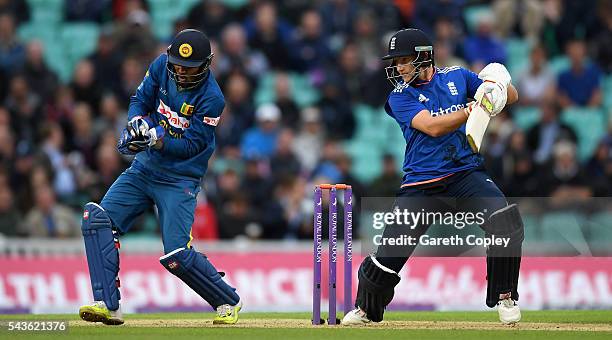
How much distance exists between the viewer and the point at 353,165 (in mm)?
16906

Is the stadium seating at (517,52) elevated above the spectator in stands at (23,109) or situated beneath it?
elevated above

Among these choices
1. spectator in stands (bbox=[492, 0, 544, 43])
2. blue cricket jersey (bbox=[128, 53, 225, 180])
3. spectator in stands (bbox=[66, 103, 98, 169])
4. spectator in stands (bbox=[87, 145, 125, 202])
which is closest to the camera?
blue cricket jersey (bbox=[128, 53, 225, 180])

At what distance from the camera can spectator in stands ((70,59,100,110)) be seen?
16.5 m

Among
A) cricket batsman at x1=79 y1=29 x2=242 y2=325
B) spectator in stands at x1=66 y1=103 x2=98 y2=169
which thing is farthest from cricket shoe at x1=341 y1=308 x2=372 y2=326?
spectator in stands at x1=66 y1=103 x2=98 y2=169

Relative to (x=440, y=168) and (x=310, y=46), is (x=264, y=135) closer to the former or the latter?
(x=310, y=46)

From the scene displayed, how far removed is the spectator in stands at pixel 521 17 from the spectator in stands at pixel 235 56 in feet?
11.9

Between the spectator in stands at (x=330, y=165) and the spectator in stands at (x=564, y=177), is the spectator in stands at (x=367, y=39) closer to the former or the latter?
the spectator in stands at (x=330, y=165)

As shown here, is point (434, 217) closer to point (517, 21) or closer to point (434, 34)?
point (434, 34)

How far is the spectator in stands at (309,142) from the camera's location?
1636cm

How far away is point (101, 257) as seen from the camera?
979cm

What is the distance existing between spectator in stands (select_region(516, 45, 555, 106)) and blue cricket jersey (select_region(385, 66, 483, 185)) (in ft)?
25.9

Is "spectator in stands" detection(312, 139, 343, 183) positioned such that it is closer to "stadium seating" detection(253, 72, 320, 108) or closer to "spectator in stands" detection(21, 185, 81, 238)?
"stadium seating" detection(253, 72, 320, 108)

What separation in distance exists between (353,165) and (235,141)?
5.32 feet

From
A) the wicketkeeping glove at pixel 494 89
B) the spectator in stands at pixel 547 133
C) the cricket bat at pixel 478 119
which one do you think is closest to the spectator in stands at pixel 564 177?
the spectator in stands at pixel 547 133
